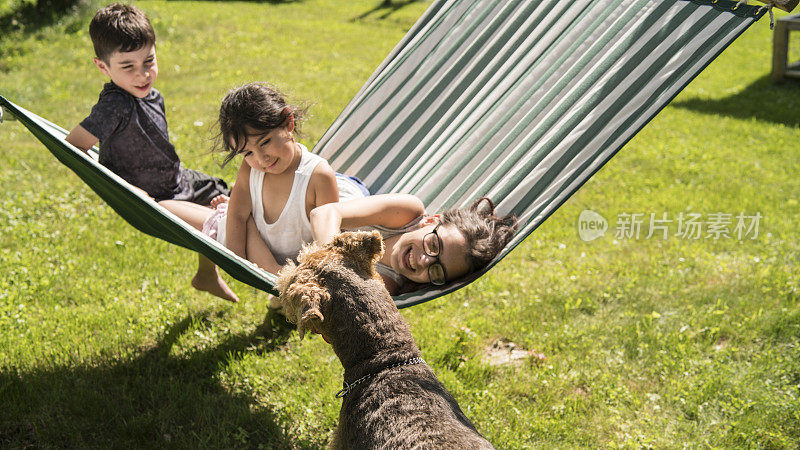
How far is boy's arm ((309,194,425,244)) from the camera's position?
2.49 meters

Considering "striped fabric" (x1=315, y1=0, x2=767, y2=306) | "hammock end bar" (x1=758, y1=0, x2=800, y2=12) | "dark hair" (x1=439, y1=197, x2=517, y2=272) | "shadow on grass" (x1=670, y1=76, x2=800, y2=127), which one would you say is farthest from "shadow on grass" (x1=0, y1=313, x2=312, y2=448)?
"shadow on grass" (x1=670, y1=76, x2=800, y2=127)

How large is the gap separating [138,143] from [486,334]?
206 centimetres

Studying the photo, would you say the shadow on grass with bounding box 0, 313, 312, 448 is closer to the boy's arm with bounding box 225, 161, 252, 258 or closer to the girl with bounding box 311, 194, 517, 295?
the boy's arm with bounding box 225, 161, 252, 258

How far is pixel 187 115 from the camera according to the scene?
21.3ft

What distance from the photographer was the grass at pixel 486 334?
9.39 ft

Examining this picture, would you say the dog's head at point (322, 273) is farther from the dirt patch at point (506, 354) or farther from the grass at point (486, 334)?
the dirt patch at point (506, 354)

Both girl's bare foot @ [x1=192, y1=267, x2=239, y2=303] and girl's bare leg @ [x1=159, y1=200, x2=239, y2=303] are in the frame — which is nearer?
girl's bare leg @ [x1=159, y1=200, x2=239, y2=303]

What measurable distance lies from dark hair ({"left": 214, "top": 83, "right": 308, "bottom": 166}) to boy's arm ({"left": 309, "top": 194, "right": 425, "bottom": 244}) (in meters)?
0.43

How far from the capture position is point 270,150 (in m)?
2.74

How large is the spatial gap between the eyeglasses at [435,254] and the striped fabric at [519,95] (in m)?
0.07

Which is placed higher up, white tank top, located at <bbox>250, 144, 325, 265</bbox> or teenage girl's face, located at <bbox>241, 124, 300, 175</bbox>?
teenage girl's face, located at <bbox>241, 124, 300, 175</bbox>

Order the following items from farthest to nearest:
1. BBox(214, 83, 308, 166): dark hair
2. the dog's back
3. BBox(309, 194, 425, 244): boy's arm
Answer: BBox(214, 83, 308, 166): dark hair
BBox(309, 194, 425, 244): boy's arm
the dog's back

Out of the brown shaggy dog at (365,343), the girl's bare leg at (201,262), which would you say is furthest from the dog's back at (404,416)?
the girl's bare leg at (201,262)
